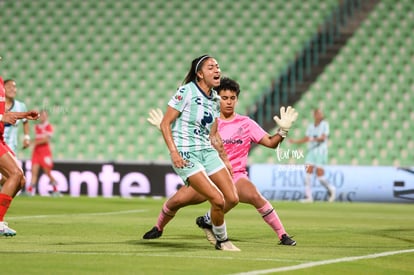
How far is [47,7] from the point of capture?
31172mm

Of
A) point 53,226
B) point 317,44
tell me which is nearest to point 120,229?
point 53,226

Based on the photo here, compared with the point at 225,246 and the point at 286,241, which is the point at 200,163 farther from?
the point at 286,241

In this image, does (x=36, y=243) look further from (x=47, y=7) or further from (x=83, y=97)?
(x=47, y=7)

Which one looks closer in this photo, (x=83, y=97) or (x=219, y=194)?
(x=219, y=194)

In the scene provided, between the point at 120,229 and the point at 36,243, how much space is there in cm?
294

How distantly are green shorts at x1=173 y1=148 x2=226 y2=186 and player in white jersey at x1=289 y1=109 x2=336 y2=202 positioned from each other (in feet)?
46.4

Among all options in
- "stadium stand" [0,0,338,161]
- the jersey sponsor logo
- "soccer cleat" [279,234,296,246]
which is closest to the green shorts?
the jersey sponsor logo

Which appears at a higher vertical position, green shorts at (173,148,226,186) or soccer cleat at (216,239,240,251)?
green shorts at (173,148,226,186)

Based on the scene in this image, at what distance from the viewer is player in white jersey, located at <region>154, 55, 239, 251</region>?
9.95 meters

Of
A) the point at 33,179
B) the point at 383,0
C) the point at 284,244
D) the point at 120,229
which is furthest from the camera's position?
the point at 383,0

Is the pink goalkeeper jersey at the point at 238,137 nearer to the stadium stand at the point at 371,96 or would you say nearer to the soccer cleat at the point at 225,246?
the soccer cleat at the point at 225,246

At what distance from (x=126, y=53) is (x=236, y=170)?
1855cm

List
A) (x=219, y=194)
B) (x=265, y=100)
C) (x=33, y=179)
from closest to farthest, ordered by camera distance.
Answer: (x=219, y=194) → (x=33, y=179) → (x=265, y=100)

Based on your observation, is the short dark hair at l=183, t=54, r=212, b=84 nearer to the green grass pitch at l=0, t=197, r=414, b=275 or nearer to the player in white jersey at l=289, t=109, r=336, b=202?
the green grass pitch at l=0, t=197, r=414, b=275
